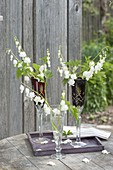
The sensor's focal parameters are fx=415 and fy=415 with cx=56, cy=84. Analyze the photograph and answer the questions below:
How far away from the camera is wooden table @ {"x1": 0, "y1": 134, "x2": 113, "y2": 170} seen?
5.78ft

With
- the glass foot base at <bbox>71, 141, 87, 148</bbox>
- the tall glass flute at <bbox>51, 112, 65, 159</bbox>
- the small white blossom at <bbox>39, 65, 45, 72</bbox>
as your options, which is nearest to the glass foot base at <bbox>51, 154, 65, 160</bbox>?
the tall glass flute at <bbox>51, 112, 65, 159</bbox>

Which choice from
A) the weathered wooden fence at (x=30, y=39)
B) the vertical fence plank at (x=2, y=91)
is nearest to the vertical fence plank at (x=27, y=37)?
the weathered wooden fence at (x=30, y=39)

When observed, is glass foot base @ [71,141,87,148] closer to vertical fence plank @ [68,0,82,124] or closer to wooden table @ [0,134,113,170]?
wooden table @ [0,134,113,170]

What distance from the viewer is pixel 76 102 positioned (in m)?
1.97

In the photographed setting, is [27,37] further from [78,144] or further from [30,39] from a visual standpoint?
[78,144]

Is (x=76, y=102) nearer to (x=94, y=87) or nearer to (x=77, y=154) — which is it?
(x=77, y=154)

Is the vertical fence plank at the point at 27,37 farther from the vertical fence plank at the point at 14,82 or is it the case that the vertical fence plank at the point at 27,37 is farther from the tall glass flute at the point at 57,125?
the tall glass flute at the point at 57,125

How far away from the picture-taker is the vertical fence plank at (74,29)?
3.04 metres

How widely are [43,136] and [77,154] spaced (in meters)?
0.31

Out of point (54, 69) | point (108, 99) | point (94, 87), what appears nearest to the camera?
point (54, 69)

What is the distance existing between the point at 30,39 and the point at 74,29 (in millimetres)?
371

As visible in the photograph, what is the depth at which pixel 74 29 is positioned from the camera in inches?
121

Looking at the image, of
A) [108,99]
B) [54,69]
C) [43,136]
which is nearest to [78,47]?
[54,69]

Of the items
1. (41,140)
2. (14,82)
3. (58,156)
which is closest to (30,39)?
(14,82)
